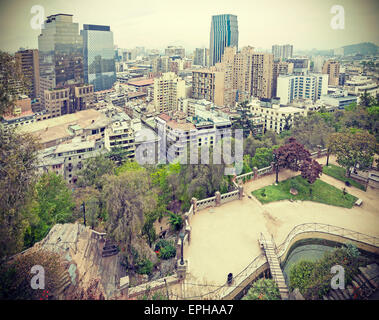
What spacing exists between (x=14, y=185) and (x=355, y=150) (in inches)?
431

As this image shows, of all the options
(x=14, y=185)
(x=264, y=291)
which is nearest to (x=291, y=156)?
(x=264, y=291)

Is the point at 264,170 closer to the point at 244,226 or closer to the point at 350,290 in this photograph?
the point at 244,226

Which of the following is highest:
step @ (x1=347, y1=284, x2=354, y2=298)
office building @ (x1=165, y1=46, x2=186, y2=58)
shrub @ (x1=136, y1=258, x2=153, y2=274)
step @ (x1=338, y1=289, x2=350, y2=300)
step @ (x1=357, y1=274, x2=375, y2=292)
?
office building @ (x1=165, y1=46, x2=186, y2=58)

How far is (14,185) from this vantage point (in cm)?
541

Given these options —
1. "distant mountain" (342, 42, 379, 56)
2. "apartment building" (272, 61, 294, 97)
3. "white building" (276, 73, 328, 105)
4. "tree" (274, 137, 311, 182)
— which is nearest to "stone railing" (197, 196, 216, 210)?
"tree" (274, 137, 311, 182)

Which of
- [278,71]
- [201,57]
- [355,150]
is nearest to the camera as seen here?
[355,150]

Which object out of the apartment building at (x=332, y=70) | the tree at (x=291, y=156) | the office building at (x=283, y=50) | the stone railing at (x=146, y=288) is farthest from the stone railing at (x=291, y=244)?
the office building at (x=283, y=50)

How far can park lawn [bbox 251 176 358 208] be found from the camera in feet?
32.6

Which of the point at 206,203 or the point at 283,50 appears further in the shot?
the point at 283,50

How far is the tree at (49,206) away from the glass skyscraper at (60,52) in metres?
25.6

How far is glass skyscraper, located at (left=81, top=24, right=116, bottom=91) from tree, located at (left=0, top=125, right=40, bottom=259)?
3992 centimetres

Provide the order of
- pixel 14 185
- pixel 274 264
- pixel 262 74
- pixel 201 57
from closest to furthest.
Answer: pixel 14 185
pixel 274 264
pixel 262 74
pixel 201 57

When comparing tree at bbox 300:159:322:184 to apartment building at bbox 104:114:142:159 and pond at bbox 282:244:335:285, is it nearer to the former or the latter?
pond at bbox 282:244:335:285
